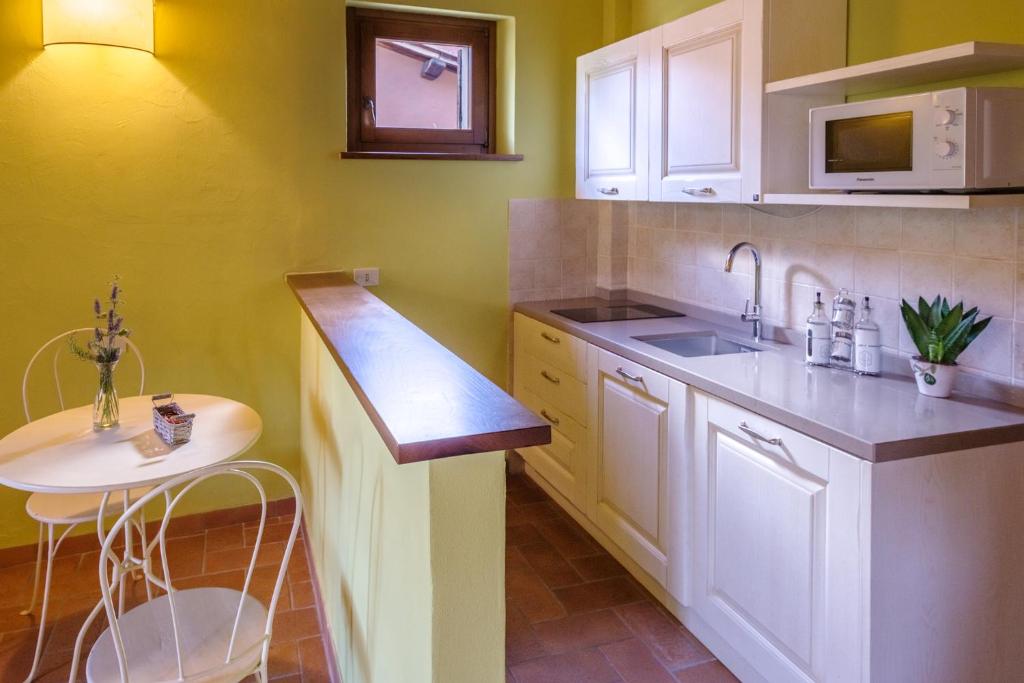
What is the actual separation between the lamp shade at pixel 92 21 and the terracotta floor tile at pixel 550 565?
232 centimetres

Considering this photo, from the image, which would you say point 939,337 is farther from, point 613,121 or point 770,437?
point 613,121

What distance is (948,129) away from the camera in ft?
5.93

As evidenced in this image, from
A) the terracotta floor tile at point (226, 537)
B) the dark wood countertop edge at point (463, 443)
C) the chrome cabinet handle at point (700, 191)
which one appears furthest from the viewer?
the terracotta floor tile at point (226, 537)

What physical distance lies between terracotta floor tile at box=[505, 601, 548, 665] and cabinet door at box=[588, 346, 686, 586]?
17.4 inches

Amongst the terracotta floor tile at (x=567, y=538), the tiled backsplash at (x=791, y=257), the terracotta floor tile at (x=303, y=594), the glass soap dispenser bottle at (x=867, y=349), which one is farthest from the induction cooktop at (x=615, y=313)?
the terracotta floor tile at (x=303, y=594)

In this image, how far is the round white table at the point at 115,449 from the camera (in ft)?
6.23

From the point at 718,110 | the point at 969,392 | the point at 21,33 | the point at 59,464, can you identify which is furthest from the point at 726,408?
the point at 21,33

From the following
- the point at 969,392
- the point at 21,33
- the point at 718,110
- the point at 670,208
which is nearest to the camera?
the point at 969,392

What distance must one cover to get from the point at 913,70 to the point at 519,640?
6.29 feet

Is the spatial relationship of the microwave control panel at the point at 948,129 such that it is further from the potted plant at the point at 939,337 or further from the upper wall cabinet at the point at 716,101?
the upper wall cabinet at the point at 716,101

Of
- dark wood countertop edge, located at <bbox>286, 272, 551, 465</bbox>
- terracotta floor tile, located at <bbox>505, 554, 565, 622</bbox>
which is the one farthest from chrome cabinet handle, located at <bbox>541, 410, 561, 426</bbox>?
dark wood countertop edge, located at <bbox>286, 272, 551, 465</bbox>

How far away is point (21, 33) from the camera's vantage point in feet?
9.49

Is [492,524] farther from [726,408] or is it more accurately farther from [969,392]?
[969,392]

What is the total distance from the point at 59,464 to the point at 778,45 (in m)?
2.25
